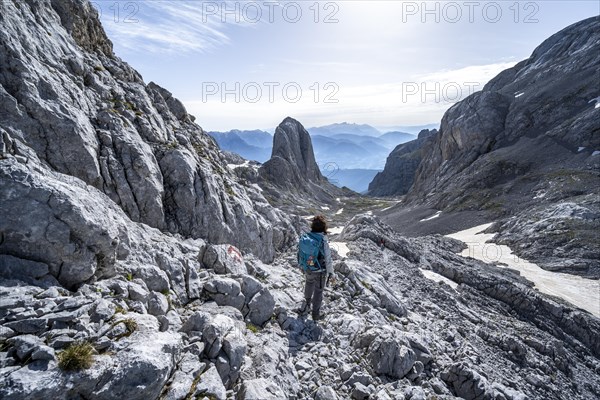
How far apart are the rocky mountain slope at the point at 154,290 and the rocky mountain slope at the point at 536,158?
159 ft

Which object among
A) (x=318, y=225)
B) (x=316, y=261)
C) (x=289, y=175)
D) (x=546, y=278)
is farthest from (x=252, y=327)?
(x=289, y=175)

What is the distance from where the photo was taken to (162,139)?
19312 millimetres

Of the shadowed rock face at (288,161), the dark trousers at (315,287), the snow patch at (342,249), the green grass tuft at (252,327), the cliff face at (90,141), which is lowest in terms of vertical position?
the snow patch at (342,249)

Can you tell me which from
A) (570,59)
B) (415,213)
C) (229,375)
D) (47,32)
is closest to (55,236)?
(229,375)

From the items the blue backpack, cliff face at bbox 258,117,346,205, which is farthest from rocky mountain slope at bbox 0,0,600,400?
cliff face at bbox 258,117,346,205

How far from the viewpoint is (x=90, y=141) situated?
14.0 m

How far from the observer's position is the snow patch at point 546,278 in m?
43.2

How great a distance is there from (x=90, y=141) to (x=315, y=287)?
1197 centimetres

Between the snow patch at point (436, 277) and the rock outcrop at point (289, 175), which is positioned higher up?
the rock outcrop at point (289, 175)

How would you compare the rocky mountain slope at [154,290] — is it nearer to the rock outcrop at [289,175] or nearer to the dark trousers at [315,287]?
the dark trousers at [315,287]

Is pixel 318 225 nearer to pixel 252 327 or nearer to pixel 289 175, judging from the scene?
pixel 252 327

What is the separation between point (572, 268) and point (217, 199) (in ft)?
208

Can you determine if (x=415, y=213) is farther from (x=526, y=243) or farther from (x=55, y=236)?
(x=55, y=236)

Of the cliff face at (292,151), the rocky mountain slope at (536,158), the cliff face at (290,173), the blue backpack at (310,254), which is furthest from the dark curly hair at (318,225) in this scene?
the cliff face at (292,151)
